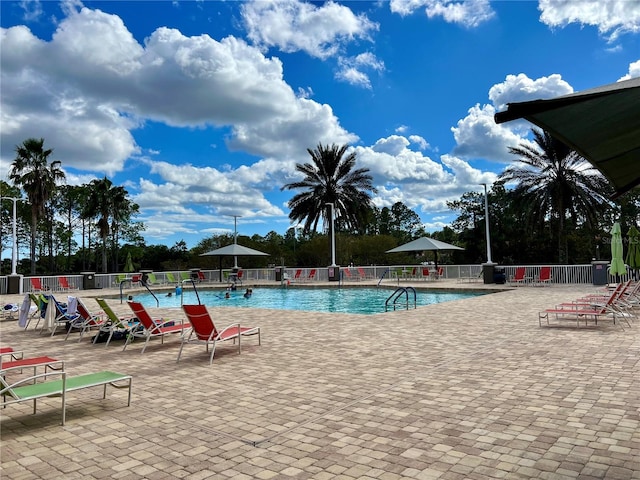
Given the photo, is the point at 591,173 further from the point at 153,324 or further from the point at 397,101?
the point at 153,324

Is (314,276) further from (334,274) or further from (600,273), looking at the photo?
(600,273)

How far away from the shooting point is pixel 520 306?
41.8ft

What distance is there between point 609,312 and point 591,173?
2232cm

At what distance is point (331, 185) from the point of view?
3434 centimetres

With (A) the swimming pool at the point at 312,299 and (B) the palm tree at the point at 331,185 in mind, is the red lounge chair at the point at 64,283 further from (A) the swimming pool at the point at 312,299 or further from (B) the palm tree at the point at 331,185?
(B) the palm tree at the point at 331,185

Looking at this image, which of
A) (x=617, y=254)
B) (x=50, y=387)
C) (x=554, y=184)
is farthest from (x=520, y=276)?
(x=50, y=387)

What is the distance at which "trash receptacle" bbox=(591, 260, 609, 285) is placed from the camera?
64.4 ft

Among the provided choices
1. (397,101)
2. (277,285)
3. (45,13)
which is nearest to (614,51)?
(397,101)

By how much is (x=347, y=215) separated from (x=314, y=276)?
7990mm

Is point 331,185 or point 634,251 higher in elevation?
point 331,185

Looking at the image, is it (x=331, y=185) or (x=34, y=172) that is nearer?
(x=34, y=172)

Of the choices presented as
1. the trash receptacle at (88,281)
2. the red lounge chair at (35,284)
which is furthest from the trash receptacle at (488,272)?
the red lounge chair at (35,284)

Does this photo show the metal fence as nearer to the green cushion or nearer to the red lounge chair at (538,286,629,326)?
the red lounge chair at (538,286,629,326)

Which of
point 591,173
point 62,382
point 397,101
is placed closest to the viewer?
point 62,382
